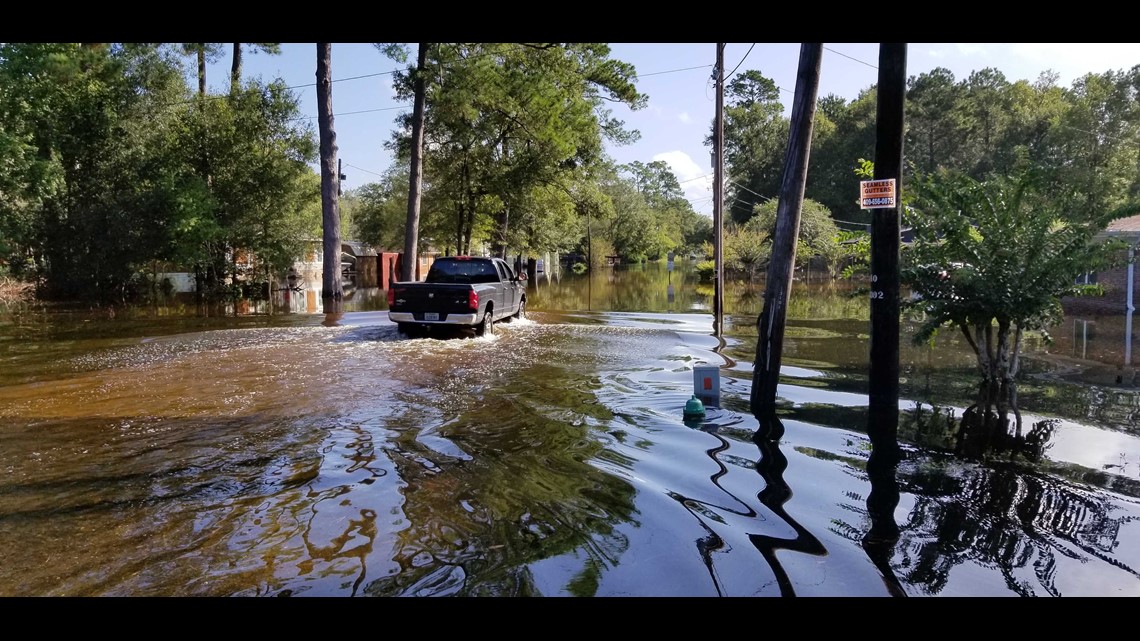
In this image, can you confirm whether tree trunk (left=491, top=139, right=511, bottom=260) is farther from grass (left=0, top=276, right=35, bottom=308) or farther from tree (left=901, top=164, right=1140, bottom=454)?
tree (left=901, top=164, right=1140, bottom=454)

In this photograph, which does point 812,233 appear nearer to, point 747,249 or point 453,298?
point 747,249

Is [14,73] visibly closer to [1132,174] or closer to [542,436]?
[542,436]

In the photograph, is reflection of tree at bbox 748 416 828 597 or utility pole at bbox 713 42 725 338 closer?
reflection of tree at bbox 748 416 828 597

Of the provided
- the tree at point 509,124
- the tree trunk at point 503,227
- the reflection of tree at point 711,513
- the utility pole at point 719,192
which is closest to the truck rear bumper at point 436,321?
the utility pole at point 719,192

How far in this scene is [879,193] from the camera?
7375 millimetres

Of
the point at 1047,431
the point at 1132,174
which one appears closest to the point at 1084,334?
the point at 1047,431

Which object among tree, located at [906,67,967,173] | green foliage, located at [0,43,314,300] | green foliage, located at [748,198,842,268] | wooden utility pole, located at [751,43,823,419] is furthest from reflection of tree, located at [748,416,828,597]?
tree, located at [906,67,967,173]

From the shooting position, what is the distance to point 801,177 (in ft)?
28.7

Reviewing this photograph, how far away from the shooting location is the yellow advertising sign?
7332 mm

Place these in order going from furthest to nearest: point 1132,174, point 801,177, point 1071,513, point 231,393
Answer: point 1132,174 < point 231,393 < point 801,177 < point 1071,513

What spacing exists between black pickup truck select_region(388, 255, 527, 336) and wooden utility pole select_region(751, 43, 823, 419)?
7.78 m

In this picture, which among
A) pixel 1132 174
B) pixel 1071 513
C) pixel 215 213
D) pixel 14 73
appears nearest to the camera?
pixel 1071 513

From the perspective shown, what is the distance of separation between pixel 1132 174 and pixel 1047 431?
38.4 m

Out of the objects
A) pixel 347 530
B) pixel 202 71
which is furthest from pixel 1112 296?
pixel 202 71
